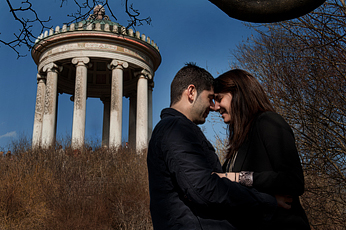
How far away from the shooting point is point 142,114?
2494 cm

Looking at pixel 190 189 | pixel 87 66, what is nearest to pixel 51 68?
pixel 87 66

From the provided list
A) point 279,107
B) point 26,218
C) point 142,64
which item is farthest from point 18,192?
point 142,64

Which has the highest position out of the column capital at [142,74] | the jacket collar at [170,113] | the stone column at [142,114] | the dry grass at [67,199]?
the column capital at [142,74]

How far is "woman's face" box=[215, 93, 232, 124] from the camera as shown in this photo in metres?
2.50

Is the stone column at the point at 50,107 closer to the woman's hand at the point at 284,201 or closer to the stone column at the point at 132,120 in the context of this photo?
the stone column at the point at 132,120

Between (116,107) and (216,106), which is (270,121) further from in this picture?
(116,107)

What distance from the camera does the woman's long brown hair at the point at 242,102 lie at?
235 centimetres

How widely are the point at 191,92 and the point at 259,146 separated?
2.17 ft

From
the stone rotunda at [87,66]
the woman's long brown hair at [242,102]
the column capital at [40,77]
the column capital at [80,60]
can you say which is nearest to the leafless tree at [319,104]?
the woman's long brown hair at [242,102]

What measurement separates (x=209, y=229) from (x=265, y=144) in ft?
2.29

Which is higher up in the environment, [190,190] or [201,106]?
[201,106]

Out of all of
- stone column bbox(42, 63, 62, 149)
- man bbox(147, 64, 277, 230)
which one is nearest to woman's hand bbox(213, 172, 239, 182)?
man bbox(147, 64, 277, 230)

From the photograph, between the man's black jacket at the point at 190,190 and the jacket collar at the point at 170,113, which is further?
the jacket collar at the point at 170,113

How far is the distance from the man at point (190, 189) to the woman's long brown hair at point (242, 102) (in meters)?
0.31
